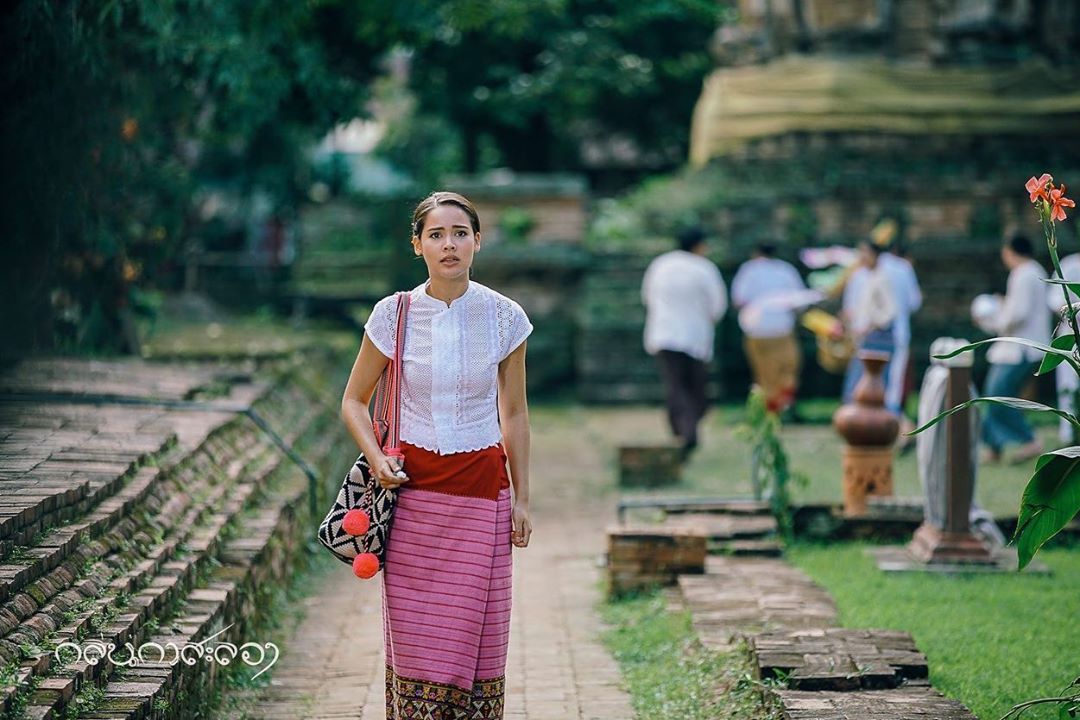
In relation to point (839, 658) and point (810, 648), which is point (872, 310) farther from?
point (839, 658)

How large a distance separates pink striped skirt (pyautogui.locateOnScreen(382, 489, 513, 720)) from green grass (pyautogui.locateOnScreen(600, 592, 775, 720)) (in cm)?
105

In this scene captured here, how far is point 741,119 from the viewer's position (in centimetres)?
1553

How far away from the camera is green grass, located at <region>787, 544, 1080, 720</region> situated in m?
5.27

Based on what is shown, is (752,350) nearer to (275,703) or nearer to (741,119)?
(741,119)

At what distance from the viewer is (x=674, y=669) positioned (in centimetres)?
577

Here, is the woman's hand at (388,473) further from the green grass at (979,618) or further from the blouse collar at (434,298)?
the green grass at (979,618)

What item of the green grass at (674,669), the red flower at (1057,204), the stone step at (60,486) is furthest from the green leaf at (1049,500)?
A: the stone step at (60,486)

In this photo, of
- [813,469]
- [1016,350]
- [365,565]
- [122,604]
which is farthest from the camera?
[813,469]

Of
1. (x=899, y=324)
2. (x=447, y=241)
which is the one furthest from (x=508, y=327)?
(x=899, y=324)

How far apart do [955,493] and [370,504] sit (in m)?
3.74

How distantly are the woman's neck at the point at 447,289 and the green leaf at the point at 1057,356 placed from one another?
1.71 m

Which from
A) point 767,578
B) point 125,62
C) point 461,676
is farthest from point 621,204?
point 461,676

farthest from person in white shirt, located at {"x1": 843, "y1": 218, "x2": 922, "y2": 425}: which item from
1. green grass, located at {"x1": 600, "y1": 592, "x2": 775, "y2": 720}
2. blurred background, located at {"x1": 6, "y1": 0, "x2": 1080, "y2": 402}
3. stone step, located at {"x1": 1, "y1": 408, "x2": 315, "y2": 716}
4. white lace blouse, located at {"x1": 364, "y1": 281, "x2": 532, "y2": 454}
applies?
white lace blouse, located at {"x1": 364, "y1": 281, "x2": 532, "y2": 454}

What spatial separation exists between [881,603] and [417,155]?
22.4 metres
